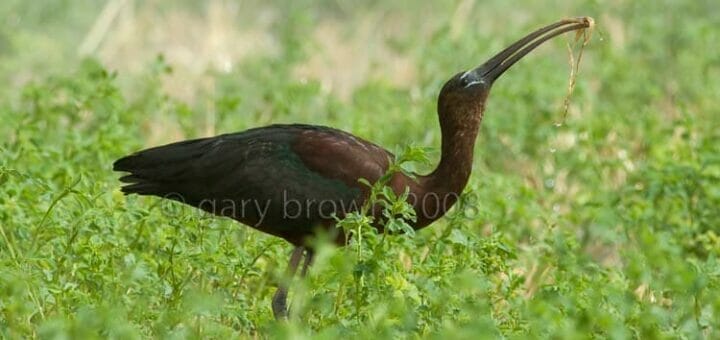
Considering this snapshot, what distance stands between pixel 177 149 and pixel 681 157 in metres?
2.85

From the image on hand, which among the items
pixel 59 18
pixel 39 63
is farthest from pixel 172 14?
pixel 39 63

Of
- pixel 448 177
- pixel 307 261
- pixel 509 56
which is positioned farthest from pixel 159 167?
pixel 509 56

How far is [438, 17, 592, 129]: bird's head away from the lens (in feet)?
18.7

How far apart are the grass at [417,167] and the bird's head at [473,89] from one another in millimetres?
352

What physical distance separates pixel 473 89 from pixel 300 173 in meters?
0.73

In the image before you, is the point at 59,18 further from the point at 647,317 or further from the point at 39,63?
the point at 647,317

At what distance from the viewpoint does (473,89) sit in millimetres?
5684

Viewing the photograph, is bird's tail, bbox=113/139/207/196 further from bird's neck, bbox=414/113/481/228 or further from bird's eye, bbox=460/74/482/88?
bird's eye, bbox=460/74/482/88

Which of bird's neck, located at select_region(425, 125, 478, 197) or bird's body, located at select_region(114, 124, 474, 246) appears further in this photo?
bird's neck, located at select_region(425, 125, 478, 197)

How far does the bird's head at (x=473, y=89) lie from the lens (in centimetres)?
569

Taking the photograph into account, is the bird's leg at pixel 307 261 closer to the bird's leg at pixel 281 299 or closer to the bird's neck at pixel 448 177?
the bird's leg at pixel 281 299

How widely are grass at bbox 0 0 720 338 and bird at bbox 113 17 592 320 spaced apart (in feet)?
0.34

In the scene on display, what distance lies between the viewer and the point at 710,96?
Result: 31.1 feet

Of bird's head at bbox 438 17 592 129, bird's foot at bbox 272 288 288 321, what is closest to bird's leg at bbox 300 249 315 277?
Answer: bird's foot at bbox 272 288 288 321
